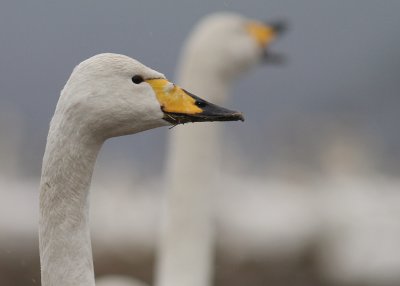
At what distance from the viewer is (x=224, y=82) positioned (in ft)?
26.2

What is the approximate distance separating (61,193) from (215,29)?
444 centimetres

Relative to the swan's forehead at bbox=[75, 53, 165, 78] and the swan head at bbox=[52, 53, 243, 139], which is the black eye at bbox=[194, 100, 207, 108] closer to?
the swan head at bbox=[52, 53, 243, 139]

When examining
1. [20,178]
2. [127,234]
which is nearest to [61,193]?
[127,234]

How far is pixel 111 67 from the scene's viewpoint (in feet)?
12.8

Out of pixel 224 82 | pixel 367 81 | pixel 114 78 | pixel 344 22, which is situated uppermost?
pixel 344 22

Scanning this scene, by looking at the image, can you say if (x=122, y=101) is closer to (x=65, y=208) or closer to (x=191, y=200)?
(x=65, y=208)

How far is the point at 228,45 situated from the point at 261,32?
81 cm

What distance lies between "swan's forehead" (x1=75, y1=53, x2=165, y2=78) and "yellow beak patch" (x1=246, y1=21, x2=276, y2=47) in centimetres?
478

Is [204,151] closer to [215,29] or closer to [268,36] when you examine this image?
[215,29]

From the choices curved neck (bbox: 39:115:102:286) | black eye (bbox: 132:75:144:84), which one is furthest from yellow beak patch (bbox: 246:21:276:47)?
curved neck (bbox: 39:115:102:286)

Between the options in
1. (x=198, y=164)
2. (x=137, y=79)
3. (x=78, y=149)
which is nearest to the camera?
(x=78, y=149)

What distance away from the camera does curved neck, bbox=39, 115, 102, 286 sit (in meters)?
3.83

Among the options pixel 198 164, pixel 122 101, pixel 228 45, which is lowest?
pixel 122 101

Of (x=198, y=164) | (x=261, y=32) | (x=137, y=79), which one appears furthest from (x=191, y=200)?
(x=137, y=79)
